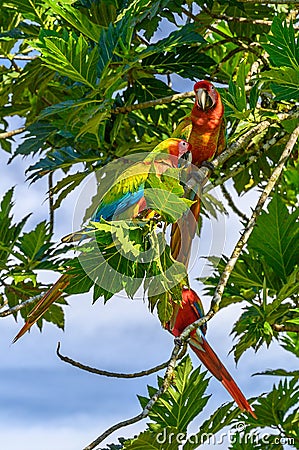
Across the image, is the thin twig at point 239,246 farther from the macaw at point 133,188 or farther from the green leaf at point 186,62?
the green leaf at point 186,62

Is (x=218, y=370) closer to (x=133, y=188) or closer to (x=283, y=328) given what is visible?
(x=283, y=328)

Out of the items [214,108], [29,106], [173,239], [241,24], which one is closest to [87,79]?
[214,108]

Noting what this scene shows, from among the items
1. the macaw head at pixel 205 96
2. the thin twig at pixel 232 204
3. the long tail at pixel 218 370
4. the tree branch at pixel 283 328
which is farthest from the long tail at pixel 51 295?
the thin twig at pixel 232 204

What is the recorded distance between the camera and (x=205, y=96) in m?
1.30

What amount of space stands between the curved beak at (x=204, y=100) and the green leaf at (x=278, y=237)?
327 millimetres

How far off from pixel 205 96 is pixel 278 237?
1.31 ft

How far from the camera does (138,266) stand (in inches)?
35.9

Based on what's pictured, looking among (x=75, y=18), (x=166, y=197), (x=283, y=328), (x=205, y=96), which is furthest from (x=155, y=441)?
(x=75, y=18)

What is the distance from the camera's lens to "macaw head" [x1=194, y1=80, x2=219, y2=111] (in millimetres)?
1282

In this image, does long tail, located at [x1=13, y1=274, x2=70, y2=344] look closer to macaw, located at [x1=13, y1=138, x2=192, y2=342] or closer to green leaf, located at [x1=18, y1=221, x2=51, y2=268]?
macaw, located at [x1=13, y1=138, x2=192, y2=342]

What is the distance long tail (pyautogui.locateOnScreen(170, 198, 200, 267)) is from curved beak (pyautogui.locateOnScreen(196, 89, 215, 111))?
0.95 feet

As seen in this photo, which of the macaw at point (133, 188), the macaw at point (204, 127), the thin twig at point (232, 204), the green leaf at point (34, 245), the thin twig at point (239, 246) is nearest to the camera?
the macaw at point (133, 188)

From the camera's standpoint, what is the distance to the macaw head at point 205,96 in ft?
4.21

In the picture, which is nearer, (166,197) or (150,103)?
(166,197)
